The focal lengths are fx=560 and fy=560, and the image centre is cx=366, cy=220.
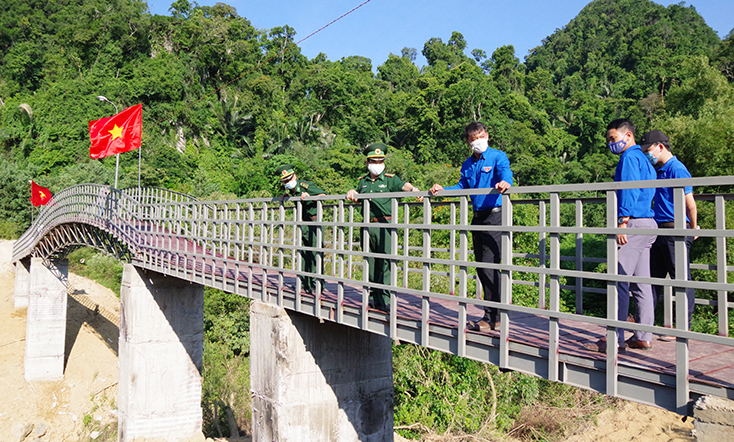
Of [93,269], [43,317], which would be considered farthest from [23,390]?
[93,269]

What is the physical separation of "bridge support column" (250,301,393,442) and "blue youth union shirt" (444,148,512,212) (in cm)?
334

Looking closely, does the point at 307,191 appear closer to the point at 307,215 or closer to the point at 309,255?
the point at 307,215

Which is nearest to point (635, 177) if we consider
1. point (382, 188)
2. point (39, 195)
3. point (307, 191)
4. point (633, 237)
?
point (633, 237)

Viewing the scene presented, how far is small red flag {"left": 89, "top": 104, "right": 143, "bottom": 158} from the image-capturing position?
58.9 ft

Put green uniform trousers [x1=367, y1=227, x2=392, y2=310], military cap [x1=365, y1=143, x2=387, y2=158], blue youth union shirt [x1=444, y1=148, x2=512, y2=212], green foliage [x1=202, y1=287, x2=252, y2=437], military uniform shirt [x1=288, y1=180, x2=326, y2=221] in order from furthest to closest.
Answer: green foliage [x1=202, y1=287, x2=252, y2=437]
military uniform shirt [x1=288, y1=180, x2=326, y2=221]
military cap [x1=365, y1=143, x2=387, y2=158]
green uniform trousers [x1=367, y1=227, x2=392, y2=310]
blue youth union shirt [x1=444, y1=148, x2=512, y2=212]

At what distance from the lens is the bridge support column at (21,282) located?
23.9m

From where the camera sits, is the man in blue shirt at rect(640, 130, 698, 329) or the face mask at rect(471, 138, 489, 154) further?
the face mask at rect(471, 138, 489, 154)

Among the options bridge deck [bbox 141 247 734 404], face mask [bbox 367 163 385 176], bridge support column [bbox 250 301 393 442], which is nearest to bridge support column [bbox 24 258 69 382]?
bridge support column [bbox 250 301 393 442]

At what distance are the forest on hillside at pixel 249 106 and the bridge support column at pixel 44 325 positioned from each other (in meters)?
5.73

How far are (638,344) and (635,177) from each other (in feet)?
4.02

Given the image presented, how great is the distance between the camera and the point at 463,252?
15.1ft

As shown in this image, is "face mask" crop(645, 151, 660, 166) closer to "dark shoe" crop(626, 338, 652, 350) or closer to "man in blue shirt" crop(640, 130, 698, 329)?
"man in blue shirt" crop(640, 130, 698, 329)

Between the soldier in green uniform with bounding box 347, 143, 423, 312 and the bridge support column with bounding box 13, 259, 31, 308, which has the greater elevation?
the soldier in green uniform with bounding box 347, 143, 423, 312

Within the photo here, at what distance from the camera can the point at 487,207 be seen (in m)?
4.84
